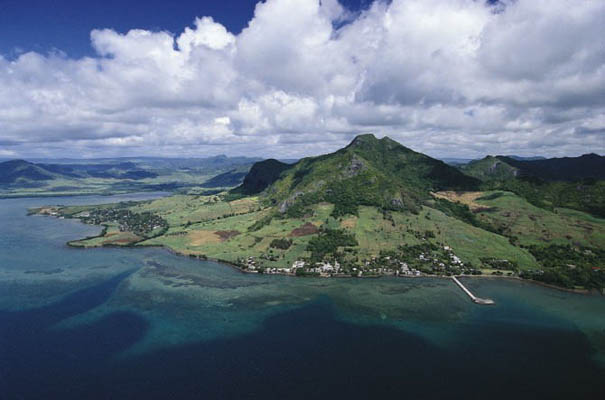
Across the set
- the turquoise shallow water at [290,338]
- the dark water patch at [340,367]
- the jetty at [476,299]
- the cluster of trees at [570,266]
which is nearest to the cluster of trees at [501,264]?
the cluster of trees at [570,266]

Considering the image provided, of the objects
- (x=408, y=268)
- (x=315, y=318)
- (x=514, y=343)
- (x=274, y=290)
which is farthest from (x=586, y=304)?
(x=274, y=290)

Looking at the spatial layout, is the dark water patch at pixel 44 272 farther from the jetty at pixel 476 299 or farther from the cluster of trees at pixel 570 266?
the cluster of trees at pixel 570 266

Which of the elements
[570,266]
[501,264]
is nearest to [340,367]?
[501,264]

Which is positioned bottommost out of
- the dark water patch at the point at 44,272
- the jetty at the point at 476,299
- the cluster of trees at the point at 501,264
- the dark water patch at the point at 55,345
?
the dark water patch at the point at 55,345

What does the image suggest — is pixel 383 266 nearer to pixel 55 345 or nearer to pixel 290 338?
pixel 290 338

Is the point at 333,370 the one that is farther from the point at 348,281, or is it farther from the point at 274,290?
the point at 348,281

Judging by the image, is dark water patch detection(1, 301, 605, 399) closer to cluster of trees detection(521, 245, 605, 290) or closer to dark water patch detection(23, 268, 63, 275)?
cluster of trees detection(521, 245, 605, 290)

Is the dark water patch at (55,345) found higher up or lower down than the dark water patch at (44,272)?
lower down

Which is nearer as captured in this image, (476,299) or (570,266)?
(476,299)
